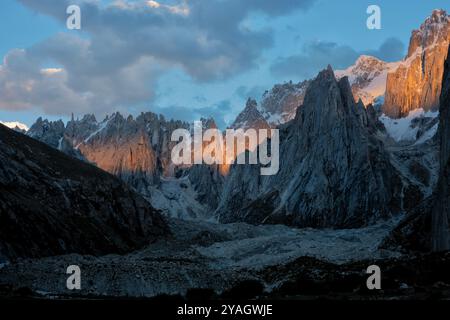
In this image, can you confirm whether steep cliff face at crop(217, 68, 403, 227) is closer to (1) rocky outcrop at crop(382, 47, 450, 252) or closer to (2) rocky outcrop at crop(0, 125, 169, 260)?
(2) rocky outcrop at crop(0, 125, 169, 260)

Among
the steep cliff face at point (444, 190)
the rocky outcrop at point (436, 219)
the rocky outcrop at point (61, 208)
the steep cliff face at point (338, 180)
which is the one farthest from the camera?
the steep cliff face at point (338, 180)

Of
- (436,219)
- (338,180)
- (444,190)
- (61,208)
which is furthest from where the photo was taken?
(338,180)

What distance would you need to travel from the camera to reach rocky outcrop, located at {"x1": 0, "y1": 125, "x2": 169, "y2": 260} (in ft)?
307

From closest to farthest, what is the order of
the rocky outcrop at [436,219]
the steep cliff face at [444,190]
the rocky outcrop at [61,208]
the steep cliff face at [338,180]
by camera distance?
the steep cliff face at [444,190], the rocky outcrop at [436,219], the rocky outcrop at [61,208], the steep cliff face at [338,180]

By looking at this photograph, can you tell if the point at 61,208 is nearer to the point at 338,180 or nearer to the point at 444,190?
the point at 444,190

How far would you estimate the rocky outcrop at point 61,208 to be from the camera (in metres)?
93.6

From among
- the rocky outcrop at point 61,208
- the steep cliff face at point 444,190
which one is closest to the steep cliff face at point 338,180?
the rocky outcrop at point 61,208

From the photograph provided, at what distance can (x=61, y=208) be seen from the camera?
109438 mm

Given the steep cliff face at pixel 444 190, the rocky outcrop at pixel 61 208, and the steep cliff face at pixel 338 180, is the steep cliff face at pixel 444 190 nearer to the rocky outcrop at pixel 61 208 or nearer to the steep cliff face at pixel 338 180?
the rocky outcrop at pixel 61 208

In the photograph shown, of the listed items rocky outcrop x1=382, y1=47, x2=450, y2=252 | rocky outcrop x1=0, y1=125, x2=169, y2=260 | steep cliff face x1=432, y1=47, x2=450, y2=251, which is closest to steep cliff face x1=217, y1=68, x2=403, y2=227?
rocky outcrop x1=0, y1=125, x2=169, y2=260

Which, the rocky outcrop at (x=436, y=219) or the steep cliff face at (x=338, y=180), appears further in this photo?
the steep cliff face at (x=338, y=180)

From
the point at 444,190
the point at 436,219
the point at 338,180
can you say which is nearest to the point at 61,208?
the point at 436,219
